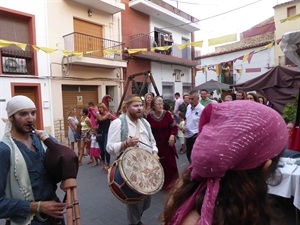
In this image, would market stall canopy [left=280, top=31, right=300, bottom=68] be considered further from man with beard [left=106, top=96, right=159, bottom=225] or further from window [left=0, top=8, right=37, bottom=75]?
window [left=0, top=8, right=37, bottom=75]

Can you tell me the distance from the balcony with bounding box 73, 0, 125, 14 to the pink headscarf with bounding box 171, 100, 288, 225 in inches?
511

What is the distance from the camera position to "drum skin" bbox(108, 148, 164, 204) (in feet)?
9.11

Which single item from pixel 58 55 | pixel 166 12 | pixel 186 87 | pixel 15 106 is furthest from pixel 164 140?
pixel 186 87

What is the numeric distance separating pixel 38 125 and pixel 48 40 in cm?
369

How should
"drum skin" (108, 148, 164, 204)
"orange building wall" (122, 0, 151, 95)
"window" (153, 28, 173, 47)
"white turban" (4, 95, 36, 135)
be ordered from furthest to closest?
"window" (153, 28, 173, 47) < "orange building wall" (122, 0, 151, 95) < "drum skin" (108, 148, 164, 204) < "white turban" (4, 95, 36, 135)

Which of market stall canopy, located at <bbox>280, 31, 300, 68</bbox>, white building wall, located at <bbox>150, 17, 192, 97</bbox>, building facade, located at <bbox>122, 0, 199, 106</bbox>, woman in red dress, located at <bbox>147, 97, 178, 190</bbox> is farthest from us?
white building wall, located at <bbox>150, 17, 192, 97</bbox>

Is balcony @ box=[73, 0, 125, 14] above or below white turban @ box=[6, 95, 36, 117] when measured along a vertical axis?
above

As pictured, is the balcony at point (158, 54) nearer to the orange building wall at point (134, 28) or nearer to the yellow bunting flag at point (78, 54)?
the orange building wall at point (134, 28)

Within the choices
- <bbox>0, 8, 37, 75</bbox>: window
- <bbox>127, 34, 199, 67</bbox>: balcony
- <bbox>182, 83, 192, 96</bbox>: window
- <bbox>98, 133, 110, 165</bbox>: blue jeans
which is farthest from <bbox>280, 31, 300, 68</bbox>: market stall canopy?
<bbox>182, 83, 192, 96</bbox>: window

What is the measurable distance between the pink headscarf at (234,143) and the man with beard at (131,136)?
7.35 ft

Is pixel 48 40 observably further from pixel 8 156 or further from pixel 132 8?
pixel 8 156

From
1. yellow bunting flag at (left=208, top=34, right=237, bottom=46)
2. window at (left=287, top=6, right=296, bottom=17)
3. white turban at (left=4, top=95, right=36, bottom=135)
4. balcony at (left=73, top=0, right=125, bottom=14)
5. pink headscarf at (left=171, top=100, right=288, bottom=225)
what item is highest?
window at (left=287, top=6, right=296, bottom=17)

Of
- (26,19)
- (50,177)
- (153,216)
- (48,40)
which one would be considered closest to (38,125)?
(48,40)

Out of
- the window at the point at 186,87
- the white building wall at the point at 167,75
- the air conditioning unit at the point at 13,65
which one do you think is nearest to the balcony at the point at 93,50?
the air conditioning unit at the point at 13,65
